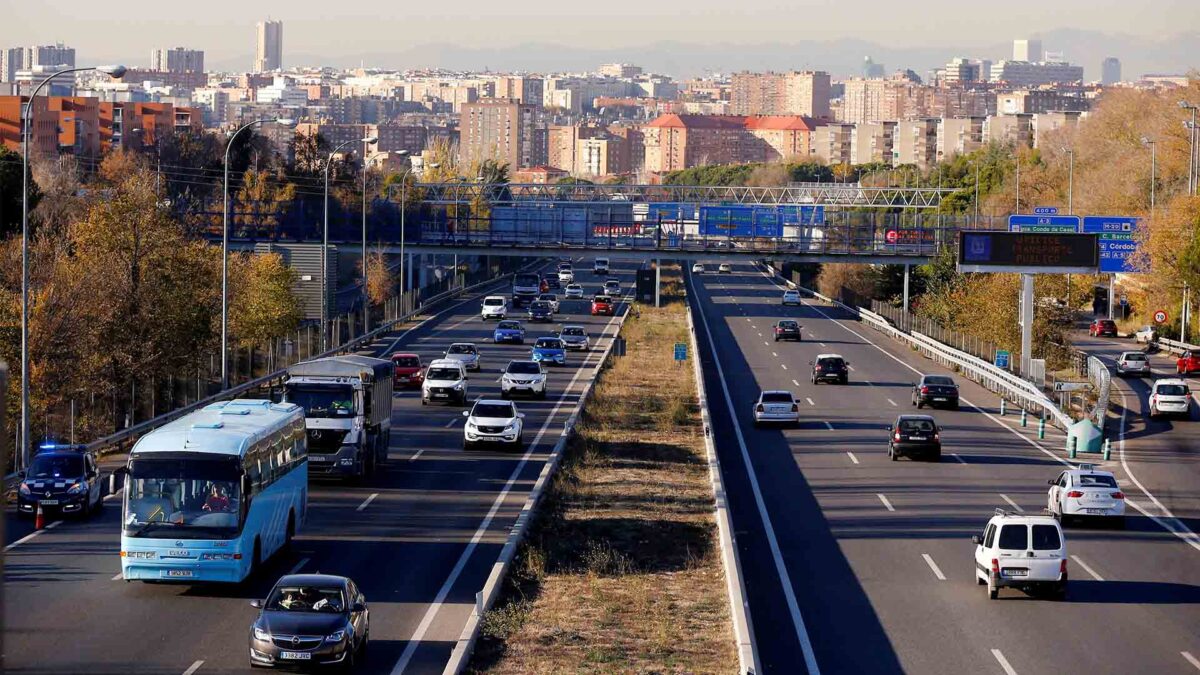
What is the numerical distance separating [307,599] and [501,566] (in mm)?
5125

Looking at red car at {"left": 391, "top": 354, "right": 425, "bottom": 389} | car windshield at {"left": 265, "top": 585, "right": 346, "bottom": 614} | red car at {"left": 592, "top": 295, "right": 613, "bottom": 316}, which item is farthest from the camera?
red car at {"left": 592, "top": 295, "right": 613, "bottom": 316}

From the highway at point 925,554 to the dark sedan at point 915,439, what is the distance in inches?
15.6

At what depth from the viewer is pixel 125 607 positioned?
2117 centimetres

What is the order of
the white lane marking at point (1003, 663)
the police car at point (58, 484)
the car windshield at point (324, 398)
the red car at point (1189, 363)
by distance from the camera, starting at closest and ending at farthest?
the white lane marking at point (1003, 663), the police car at point (58, 484), the car windshield at point (324, 398), the red car at point (1189, 363)

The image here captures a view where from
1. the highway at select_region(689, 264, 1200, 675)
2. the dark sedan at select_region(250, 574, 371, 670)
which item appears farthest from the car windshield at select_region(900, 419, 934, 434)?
the dark sedan at select_region(250, 574, 371, 670)

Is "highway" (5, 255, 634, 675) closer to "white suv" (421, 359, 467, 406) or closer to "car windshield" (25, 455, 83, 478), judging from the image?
"car windshield" (25, 455, 83, 478)

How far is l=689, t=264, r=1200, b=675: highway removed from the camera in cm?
2022

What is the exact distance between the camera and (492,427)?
3947 cm

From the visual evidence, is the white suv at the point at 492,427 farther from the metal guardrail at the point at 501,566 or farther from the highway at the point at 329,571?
the metal guardrail at the point at 501,566

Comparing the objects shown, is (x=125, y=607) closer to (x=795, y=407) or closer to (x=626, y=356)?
(x=795, y=407)

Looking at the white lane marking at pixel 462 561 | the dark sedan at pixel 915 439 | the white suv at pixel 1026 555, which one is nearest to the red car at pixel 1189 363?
the dark sedan at pixel 915 439

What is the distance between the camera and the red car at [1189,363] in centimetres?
7082

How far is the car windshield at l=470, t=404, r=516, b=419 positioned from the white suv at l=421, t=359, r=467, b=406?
9.76 m

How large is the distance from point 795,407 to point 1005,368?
50.5 feet
